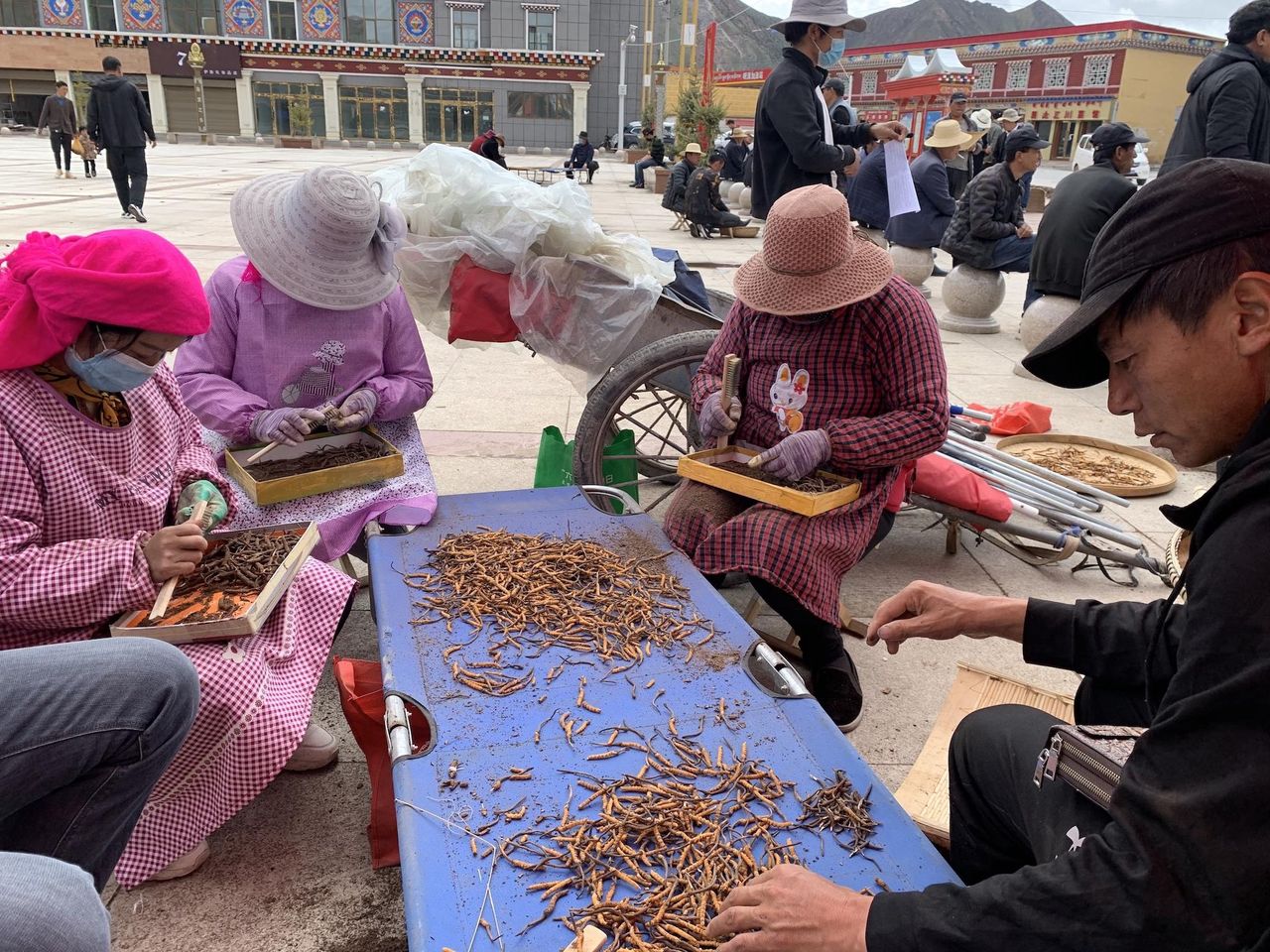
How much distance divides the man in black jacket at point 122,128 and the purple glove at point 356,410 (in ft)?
32.2

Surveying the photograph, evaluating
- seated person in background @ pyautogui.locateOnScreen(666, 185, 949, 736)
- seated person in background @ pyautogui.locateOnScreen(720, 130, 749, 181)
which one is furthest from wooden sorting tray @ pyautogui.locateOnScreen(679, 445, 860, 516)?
seated person in background @ pyautogui.locateOnScreen(720, 130, 749, 181)

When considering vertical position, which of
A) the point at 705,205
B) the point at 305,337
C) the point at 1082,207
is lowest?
the point at 705,205

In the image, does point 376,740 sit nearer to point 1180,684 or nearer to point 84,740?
point 84,740

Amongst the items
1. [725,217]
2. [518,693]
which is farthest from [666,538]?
[725,217]

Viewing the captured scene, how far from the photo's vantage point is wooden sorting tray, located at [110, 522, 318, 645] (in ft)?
6.40

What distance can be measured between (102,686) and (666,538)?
1616 millimetres

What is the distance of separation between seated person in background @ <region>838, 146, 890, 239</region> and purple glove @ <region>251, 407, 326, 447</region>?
21.7ft

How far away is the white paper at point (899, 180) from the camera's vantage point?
5191 millimetres

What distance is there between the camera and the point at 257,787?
2.05 meters

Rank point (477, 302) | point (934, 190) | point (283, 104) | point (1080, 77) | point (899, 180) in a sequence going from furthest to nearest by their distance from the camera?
1. point (283, 104)
2. point (1080, 77)
3. point (934, 190)
4. point (899, 180)
5. point (477, 302)

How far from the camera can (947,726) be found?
245 centimetres

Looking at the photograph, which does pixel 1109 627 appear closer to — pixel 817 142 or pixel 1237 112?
pixel 817 142

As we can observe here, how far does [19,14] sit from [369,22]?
51.0 feet

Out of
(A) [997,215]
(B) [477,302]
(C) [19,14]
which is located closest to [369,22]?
(C) [19,14]
